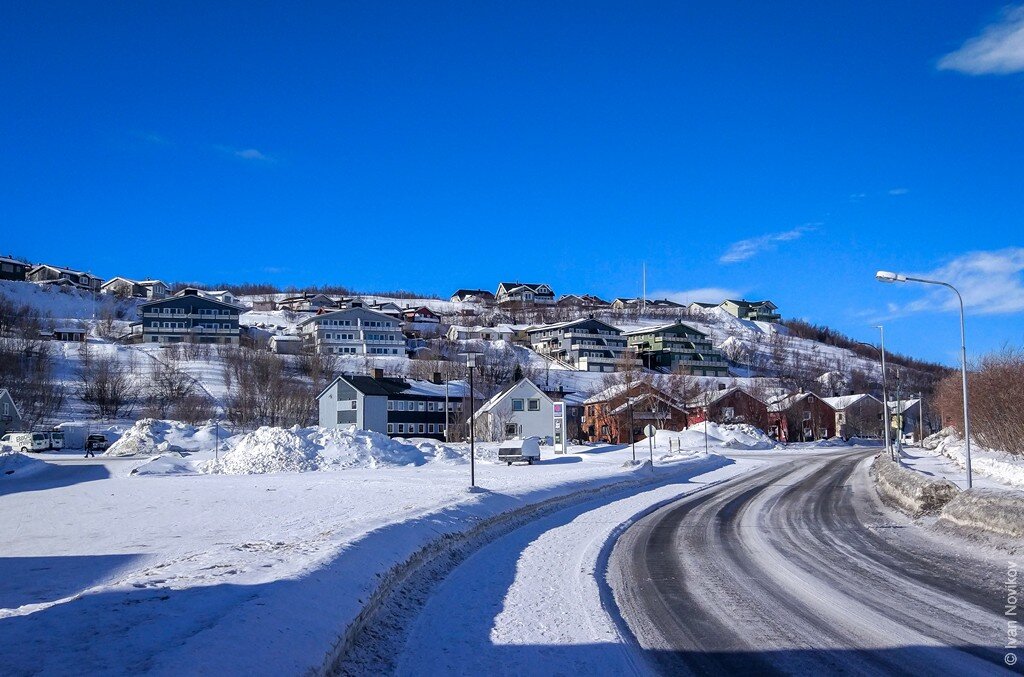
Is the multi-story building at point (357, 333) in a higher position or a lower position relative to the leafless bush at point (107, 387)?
higher

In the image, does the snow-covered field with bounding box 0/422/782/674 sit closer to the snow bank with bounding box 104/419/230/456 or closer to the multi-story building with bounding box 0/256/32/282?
the snow bank with bounding box 104/419/230/456

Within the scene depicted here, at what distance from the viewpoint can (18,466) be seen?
162 feet

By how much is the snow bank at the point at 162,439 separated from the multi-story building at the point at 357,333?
197ft

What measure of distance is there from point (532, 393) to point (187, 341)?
74661mm

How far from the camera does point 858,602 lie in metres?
10.7

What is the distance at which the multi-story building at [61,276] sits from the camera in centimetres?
18759

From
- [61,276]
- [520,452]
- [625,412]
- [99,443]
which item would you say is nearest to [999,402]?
[520,452]

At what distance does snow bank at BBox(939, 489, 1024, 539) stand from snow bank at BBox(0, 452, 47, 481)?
48.9 metres

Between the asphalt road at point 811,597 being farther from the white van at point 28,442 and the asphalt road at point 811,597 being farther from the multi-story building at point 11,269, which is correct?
the multi-story building at point 11,269

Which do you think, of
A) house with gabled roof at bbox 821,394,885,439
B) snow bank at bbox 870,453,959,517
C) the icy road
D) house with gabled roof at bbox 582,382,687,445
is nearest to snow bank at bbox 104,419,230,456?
house with gabled roof at bbox 582,382,687,445

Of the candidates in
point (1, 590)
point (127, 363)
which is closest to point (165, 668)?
point (1, 590)

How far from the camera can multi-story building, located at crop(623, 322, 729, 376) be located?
495 ft

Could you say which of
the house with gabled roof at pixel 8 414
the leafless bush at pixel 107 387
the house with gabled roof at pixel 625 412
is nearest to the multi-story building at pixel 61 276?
the leafless bush at pixel 107 387

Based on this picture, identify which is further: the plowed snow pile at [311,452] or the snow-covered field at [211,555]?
the plowed snow pile at [311,452]
